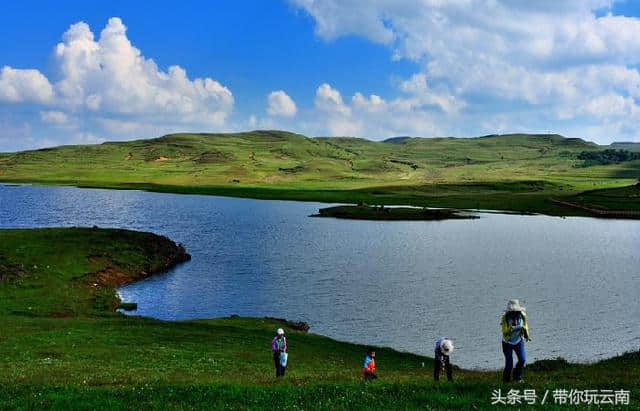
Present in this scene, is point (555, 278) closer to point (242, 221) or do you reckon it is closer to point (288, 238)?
point (288, 238)

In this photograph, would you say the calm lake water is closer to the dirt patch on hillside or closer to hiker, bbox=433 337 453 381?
the dirt patch on hillside

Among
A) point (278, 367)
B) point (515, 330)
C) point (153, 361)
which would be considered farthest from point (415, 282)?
point (515, 330)

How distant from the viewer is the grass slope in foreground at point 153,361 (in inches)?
838

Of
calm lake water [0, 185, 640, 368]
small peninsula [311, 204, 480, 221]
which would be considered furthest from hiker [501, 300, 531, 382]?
small peninsula [311, 204, 480, 221]

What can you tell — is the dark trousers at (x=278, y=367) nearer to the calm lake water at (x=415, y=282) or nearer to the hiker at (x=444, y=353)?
the hiker at (x=444, y=353)

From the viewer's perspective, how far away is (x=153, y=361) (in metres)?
36.1

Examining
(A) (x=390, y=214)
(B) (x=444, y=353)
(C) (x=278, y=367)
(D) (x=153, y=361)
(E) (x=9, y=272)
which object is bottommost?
(E) (x=9, y=272)

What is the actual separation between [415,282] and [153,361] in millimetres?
51868

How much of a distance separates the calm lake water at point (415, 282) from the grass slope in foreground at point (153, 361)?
6319 millimetres

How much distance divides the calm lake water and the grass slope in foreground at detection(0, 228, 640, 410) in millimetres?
6319

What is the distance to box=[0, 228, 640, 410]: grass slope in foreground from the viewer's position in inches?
838

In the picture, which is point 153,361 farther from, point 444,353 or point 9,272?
point 9,272

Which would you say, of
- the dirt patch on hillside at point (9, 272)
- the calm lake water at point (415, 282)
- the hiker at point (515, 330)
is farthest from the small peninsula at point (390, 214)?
the hiker at point (515, 330)

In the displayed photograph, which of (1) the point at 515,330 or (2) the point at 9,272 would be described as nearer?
(1) the point at 515,330
